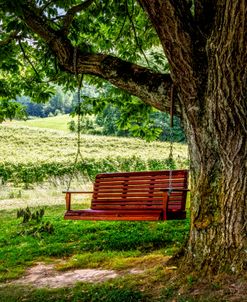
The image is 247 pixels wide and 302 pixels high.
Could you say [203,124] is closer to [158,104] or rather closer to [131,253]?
[158,104]

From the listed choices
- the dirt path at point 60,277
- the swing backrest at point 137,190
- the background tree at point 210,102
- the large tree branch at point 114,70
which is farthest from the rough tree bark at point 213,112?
the swing backrest at point 137,190

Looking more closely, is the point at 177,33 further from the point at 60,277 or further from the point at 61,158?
the point at 61,158

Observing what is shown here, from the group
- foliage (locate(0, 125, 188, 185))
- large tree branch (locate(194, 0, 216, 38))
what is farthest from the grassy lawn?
large tree branch (locate(194, 0, 216, 38))

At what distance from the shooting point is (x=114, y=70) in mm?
6750

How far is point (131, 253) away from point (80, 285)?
200cm

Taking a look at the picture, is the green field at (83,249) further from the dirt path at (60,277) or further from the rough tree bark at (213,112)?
the rough tree bark at (213,112)

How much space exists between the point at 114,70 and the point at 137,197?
3449 millimetres

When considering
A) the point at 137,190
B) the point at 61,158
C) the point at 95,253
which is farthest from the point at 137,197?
the point at 61,158

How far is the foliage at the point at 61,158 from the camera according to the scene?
27.1 metres

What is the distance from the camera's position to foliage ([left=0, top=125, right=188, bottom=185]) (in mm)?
27078

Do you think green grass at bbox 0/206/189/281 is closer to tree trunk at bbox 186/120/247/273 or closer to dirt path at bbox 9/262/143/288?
dirt path at bbox 9/262/143/288

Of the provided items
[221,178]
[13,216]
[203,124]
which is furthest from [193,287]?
[13,216]

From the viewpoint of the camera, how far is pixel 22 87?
11766 mm

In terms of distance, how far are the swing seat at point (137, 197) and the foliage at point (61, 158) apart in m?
2.89
